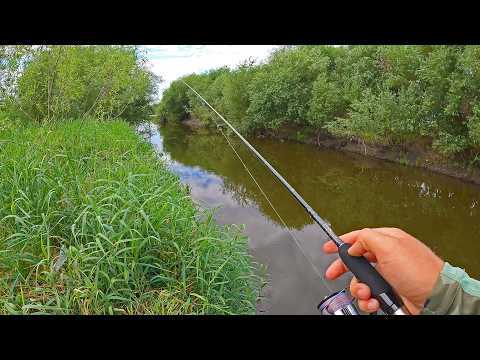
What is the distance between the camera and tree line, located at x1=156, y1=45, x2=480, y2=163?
1353 cm

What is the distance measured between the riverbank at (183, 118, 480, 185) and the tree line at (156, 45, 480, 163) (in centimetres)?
32

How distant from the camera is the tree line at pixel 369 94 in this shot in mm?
13531

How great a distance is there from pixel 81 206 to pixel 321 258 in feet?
17.4

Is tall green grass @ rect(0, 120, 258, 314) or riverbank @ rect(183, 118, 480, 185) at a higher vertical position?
tall green grass @ rect(0, 120, 258, 314)

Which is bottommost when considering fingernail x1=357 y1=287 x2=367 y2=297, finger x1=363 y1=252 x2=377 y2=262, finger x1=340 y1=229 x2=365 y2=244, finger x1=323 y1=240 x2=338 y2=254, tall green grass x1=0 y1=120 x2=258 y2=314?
tall green grass x1=0 y1=120 x2=258 y2=314

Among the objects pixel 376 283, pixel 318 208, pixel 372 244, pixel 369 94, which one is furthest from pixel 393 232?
pixel 369 94

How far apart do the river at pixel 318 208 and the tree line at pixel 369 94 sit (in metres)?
1.59

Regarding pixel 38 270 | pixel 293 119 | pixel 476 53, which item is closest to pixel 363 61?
pixel 293 119

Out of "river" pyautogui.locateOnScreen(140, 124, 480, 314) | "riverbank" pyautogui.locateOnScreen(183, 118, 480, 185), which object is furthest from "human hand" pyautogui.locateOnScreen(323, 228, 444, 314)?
"riverbank" pyautogui.locateOnScreen(183, 118, 480, 185)

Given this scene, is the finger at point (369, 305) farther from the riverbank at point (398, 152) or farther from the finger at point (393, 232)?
the riverbank at point (398, 152)

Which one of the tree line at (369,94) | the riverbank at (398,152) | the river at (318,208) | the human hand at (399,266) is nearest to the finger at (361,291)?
the human hand at (399,266)

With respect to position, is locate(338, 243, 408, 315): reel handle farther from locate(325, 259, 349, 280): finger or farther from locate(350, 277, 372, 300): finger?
locate(325, 259, 349, 280): finger

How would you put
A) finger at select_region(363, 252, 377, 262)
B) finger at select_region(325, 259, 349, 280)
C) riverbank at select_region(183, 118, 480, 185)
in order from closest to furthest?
finger at select_region(363, 252, 377, 262)
finger at select_region(325, 259, 349, 280)
riverbank at select_region(183, 118, 480, 185)
